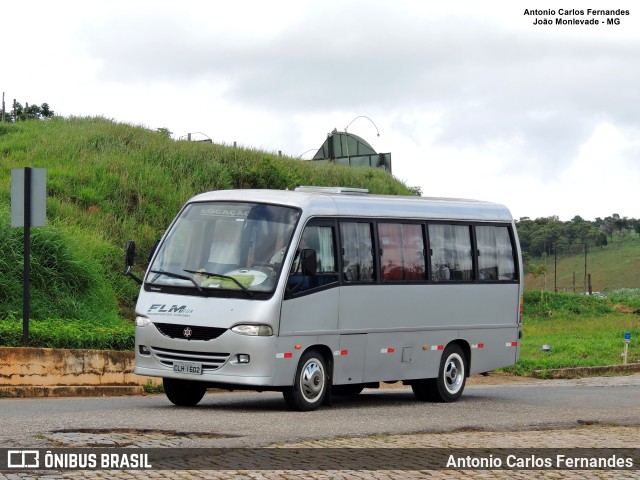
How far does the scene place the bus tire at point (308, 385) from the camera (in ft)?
50.4

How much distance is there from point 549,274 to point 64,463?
126347 millimetres

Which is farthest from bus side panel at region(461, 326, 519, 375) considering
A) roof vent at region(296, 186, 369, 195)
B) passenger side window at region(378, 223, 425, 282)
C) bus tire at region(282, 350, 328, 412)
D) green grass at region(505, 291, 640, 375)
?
green grass at region(505, 291, 640, 375)

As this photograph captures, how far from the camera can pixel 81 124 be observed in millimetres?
44719

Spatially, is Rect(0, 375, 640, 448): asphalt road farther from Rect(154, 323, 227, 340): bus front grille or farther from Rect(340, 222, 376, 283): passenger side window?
Rect(340, 222, 376, 283): passenger side window

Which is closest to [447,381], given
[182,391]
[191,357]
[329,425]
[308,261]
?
[308,261]

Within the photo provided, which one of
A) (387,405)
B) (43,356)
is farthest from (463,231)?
(43,356)

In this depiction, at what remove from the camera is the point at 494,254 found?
19.4 m

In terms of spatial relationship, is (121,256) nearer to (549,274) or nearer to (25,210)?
(25,210)

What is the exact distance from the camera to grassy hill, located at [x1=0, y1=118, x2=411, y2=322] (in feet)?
83.1

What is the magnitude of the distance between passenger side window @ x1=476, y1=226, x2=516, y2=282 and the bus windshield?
14.3 ft

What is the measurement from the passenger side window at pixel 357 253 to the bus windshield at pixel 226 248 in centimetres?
108

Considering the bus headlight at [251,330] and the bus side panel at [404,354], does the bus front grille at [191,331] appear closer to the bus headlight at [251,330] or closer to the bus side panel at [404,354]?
the bus headlight at [251,330]

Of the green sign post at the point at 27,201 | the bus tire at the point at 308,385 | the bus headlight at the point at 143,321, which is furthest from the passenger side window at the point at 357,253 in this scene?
the green sign post at the point at 27,201

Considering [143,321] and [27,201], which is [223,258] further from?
[27,201]
